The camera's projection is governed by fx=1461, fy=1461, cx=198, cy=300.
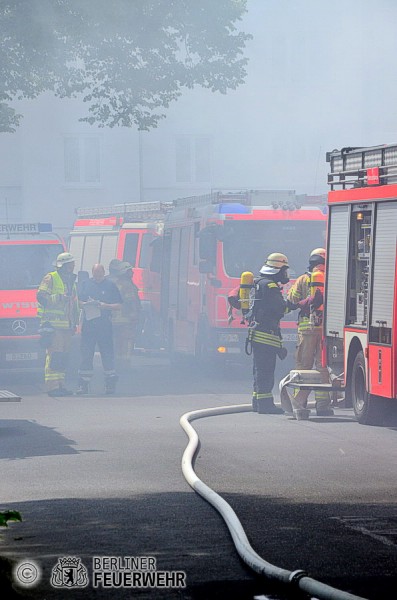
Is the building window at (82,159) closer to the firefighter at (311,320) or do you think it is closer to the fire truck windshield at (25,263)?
the fire truck windshield at (25,263)

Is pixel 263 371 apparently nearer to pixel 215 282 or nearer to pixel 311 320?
pixel 311 320

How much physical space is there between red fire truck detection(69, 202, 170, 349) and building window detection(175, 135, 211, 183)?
17.1 meters

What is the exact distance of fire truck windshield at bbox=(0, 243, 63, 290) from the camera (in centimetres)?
2169

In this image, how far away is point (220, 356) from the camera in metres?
20.5

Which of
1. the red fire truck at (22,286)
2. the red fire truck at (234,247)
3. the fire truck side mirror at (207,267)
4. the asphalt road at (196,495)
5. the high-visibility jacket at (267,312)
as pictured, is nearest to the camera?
the asphalt road at (196,495)

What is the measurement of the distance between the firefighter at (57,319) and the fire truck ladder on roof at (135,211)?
7.51 m

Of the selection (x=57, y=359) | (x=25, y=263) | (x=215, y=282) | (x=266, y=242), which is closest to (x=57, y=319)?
(x=57, y=359)

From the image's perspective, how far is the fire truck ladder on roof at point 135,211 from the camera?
2655 cm

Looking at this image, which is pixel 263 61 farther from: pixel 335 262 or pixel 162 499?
pixel 162 499

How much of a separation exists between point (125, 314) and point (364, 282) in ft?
24.3

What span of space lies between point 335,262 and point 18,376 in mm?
7924

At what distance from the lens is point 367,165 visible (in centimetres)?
1445

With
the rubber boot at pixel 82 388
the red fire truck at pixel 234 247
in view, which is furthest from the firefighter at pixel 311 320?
the red fire truck at pixel 234 247

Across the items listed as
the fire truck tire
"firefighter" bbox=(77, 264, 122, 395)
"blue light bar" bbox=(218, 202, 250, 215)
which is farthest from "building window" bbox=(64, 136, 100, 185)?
the fire truck tire
